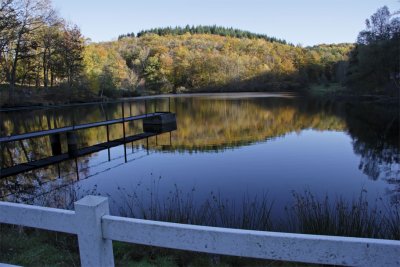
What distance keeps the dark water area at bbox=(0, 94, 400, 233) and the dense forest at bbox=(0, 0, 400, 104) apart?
24.5 meters

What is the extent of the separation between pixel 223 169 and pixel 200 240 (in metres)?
12.3

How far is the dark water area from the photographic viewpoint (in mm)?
10000

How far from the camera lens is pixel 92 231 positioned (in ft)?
7.45

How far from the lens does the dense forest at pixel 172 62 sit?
45875mm

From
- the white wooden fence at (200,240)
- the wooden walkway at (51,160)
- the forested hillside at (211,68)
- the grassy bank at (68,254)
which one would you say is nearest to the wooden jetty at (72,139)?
the wooden walkway at (51,160)

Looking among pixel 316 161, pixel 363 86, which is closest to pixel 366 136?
pixel 316 161

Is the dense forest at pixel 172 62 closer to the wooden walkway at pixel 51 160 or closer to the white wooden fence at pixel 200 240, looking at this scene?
the wooden walkway at pixel 51 160

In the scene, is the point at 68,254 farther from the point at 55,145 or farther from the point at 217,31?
the point at 217,31

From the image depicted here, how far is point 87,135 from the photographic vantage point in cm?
2581

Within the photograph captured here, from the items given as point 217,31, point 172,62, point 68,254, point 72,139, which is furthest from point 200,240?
point 217,31

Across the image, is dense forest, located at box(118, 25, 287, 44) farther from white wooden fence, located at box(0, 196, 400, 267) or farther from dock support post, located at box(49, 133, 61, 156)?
white wooden fence, located at box(0, 196, 400, 267)

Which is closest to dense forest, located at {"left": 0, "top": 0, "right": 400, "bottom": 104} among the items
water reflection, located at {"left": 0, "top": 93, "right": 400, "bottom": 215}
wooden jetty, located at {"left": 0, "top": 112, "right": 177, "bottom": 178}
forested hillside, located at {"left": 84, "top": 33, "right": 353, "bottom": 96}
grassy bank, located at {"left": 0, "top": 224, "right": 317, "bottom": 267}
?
forested hillside, located at {"left": 84, "top": 33, "right": 353, "bottom": 96}

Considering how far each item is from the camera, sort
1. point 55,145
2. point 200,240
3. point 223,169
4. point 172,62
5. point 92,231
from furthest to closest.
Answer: point 172,62
point 55,145
point 223,169
point 92,231
point 200,240

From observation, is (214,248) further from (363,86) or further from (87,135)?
(363,86)
